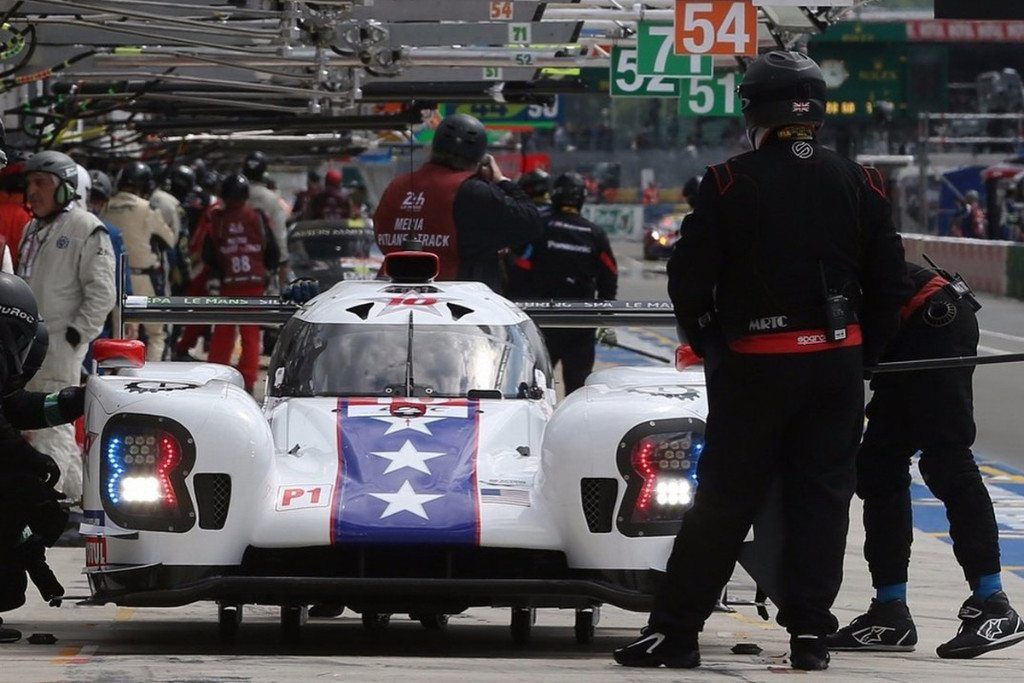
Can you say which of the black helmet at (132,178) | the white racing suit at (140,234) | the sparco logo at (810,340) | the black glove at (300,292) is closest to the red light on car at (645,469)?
the sparco logo at (810,340)

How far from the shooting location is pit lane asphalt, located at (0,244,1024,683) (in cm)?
594

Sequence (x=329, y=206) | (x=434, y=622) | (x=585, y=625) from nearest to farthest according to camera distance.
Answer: (x=585, y=625) < (x=434, y=622) < (x=329, y=206)

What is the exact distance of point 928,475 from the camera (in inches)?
283

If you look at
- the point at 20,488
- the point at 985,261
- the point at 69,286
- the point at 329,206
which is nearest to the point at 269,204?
the point at 329,206

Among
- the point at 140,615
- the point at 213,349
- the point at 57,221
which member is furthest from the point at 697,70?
the point at 140,615

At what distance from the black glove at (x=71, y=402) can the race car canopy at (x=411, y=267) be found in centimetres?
183

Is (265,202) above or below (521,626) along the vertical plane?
above

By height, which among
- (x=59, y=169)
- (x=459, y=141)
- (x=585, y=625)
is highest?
(x=459, y=141)

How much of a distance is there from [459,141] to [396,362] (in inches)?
125

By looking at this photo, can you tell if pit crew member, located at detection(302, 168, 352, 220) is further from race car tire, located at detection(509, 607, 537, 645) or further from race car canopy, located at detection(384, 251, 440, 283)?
race car tire, located at detection(509, 607, 537, 645)

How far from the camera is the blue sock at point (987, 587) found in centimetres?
715

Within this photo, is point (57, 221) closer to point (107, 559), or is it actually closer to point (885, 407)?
point (107, 559)

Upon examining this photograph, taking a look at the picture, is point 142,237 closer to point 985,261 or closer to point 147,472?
point 147,472

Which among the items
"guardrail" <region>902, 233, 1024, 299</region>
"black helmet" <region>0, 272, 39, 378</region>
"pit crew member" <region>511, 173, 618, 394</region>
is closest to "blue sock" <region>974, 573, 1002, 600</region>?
"black helmet" <region>0, 272, 39, 378</region>
